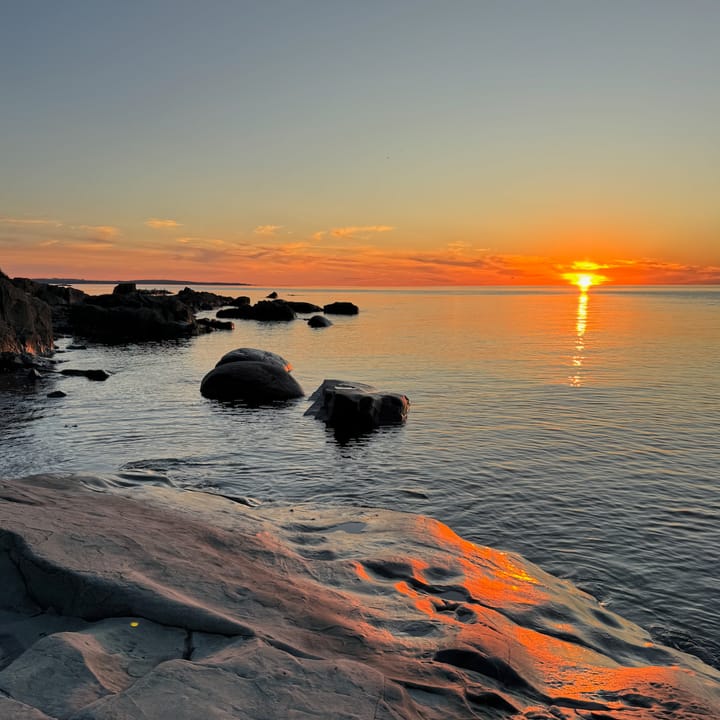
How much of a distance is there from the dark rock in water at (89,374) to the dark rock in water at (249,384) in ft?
22.3

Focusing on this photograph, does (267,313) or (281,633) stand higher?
(267,313)

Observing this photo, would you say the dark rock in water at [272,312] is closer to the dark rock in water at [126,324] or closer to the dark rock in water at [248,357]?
the dark rock in water at [126,324]

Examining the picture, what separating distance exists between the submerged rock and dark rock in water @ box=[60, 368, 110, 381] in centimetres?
679

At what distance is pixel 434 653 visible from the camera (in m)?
5.38

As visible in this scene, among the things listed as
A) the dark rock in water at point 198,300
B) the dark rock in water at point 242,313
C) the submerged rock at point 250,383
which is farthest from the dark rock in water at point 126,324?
the dark rock in water at point 198,300

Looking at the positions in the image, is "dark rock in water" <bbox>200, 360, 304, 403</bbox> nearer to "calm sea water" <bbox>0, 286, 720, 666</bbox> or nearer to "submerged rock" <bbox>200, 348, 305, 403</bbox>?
"submerged rock" <bbox>200, 348, 305, 403</bbox>

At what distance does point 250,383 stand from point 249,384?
0.06 meters

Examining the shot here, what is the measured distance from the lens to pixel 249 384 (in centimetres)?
2453

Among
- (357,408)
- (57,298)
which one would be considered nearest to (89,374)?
(357,408)

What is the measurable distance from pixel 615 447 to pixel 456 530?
310 inches

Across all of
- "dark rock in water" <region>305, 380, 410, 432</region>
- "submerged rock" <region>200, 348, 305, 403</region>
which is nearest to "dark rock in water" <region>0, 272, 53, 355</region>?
"submerged rock" <region>200, 348, 305, 403</region>

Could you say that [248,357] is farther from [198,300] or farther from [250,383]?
[198,300]

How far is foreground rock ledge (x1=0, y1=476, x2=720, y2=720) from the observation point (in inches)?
164

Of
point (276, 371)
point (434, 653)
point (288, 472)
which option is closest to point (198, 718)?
point (434, 653)
